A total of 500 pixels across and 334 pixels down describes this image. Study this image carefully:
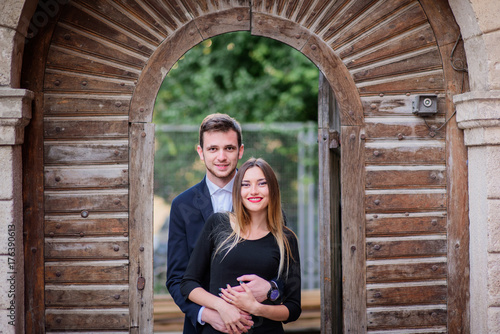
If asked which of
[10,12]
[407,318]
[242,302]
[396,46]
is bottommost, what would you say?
[407,318]

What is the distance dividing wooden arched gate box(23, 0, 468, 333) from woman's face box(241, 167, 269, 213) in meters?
1.05

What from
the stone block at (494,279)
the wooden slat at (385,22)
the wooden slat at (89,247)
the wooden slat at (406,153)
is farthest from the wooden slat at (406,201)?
the wooden slat at (89,247)

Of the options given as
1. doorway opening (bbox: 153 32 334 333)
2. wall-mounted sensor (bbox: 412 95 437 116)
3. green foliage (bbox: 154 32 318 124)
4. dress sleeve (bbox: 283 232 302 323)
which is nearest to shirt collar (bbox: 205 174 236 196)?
dress sleeve (bbox: 283 232 302 323)

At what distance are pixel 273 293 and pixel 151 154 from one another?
4.58ft

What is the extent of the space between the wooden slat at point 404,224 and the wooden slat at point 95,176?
5.53ft

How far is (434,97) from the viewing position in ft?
11.1

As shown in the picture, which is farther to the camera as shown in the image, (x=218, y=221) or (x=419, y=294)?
(x=419, y=294)

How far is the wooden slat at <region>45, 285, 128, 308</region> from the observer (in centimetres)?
326

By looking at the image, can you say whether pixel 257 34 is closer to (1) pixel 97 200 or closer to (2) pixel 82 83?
(2) pixel 82 83

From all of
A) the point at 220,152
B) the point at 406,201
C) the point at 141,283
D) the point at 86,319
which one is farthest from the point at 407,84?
the point at 86,319

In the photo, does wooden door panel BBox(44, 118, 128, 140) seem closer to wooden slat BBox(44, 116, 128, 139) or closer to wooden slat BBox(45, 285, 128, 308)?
wooden slat BBox(44, 116, 128, 139)

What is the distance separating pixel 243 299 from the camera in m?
2.34

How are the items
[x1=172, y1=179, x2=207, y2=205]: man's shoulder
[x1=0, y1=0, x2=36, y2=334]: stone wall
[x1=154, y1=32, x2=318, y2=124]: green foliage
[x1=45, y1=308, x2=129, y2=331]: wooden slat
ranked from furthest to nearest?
[x1=154, y1=32, x2=318, y2=124]: green foliage < [x1=45, y1=308, x2=129, y2=331]: wooden slat < [x1=0, y1=0, x2=36, y2=334]: stone wall < [x1=172, y1=179, x2=207, y2=205]: man's shoulder

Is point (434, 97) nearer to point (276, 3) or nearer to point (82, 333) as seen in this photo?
point (276, 3)
